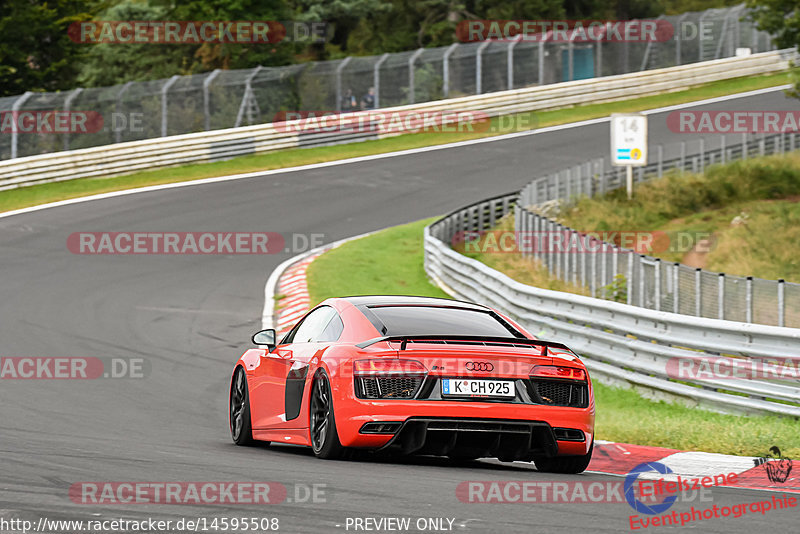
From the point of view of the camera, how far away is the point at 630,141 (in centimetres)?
2864

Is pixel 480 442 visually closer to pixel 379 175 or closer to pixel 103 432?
pixel 103 432

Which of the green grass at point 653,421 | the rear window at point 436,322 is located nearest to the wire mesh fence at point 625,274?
the green grass at point 653,421

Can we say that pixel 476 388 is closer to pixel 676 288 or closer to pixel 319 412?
pixel 319 412

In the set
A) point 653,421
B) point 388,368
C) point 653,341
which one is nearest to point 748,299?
point 653,341

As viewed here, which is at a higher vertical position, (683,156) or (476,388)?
(476,388)

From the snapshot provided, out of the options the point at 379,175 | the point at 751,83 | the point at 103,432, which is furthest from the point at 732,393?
the point at 751,83

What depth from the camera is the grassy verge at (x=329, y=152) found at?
99.3 ft

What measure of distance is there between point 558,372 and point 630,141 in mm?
21978

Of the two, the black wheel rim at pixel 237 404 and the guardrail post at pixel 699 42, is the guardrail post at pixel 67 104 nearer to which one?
the black wheel rim at pixel 237 404

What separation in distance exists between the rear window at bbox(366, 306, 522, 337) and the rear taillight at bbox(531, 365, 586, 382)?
1.76 ft

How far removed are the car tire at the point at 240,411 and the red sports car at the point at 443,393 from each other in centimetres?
116

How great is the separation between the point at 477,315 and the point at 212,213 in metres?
20.1

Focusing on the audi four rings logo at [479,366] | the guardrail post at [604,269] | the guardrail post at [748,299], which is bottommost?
the guardrail post at [604,269]

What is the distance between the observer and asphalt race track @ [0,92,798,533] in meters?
5.77
